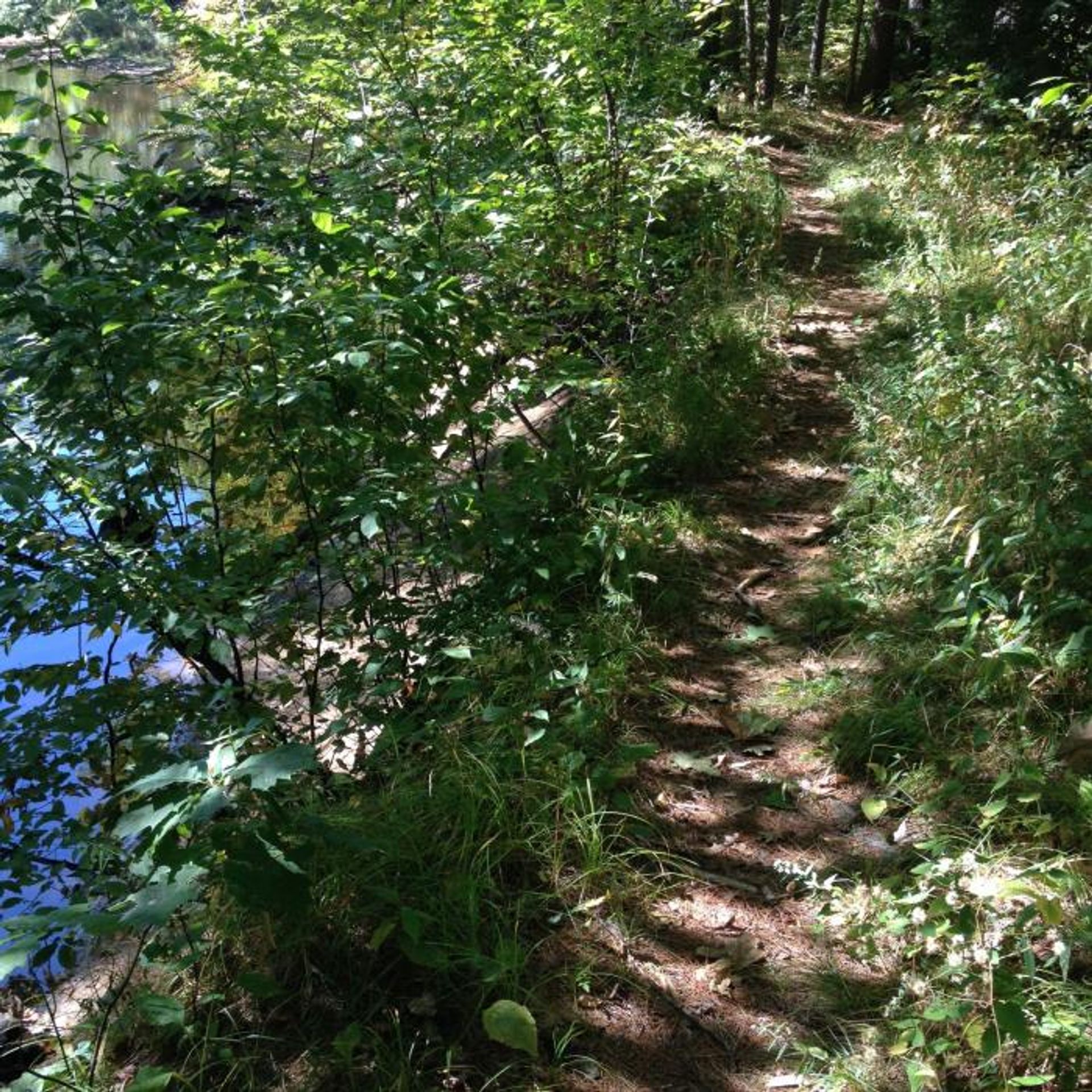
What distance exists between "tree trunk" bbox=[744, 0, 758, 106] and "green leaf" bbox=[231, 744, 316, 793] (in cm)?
1576

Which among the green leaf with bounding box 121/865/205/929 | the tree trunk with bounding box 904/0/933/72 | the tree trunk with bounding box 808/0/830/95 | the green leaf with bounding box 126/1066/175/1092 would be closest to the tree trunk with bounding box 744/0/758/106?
the tree trunk with bounding box 808/0/830/95

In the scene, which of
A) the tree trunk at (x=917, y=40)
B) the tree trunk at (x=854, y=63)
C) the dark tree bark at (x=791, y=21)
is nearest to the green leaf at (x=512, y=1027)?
the tree trunk at (x=917, y=40)

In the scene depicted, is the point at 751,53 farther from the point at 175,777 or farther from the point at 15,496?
the point at 175,777

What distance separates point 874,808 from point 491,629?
142 cm

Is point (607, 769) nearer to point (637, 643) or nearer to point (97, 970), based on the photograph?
point (637, 643)

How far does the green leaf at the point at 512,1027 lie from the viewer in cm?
211

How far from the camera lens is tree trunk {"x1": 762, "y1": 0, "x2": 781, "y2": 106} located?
46.4 ft

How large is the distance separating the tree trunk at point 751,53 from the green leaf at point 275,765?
15.8 meters

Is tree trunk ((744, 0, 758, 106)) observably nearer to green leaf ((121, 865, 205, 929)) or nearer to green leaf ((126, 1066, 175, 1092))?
green leaf ((121, 865, 205, 929))

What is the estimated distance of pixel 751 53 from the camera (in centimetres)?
1515

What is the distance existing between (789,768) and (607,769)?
0.64 m

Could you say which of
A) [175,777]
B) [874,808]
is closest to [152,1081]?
[175,777]

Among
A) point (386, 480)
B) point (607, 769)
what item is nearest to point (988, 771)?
point (607, 769)

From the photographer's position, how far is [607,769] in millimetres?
2932
